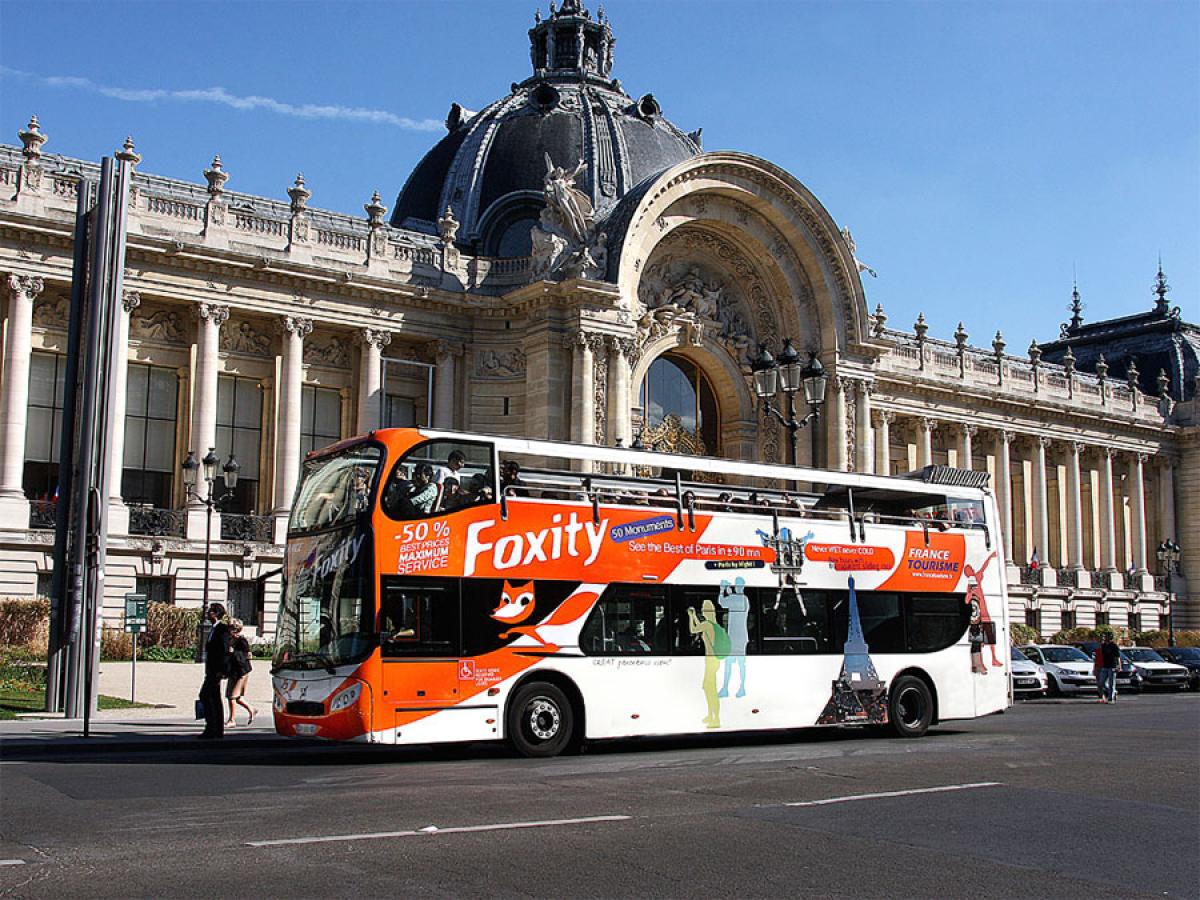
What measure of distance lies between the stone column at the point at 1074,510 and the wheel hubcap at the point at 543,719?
4954cm

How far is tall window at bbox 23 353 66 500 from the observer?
3575cm

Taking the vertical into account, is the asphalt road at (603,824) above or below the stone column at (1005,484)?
below

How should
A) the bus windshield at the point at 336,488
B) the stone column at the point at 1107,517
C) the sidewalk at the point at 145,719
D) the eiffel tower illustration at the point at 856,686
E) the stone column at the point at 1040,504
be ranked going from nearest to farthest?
the bus windshield at the point at 336,488, the sidewalk at the point at 145,719, the eiffel tower illustration at the point at 856,686, the stone column at the point at 1040,504, the stone column at the point at 1107,517

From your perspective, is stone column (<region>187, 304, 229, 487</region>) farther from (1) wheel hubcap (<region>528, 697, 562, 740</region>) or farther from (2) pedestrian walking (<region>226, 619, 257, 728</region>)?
(1) wheel hubcap (<region>528, 697, 562, 740</region>)

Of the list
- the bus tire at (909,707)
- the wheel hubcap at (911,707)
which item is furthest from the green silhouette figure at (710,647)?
the wheel hubcap at (911,707)

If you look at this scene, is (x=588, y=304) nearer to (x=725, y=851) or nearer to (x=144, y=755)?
(x=144, y=755)

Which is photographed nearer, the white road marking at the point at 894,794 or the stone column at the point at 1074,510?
the white road marking at the point at 894,794

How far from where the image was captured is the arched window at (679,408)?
44625 mm

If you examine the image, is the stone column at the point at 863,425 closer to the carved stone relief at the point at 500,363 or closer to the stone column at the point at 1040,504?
the carved stone relief at the point at 500,363

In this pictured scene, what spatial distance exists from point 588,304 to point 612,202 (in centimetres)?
733

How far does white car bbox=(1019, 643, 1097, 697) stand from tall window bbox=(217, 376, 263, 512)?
23.4 metres

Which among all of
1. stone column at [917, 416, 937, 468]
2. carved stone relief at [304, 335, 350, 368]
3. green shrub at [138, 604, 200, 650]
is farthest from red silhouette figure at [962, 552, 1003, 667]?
stone column at [917, 416, 937, 468]

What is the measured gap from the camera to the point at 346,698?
50.3 ft

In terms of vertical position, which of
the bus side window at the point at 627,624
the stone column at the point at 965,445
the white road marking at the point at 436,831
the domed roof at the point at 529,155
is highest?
the domed roof at the point at 529,155
